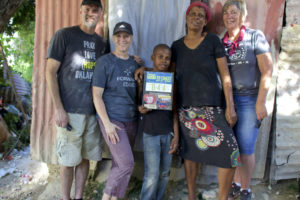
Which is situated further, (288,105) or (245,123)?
(288,105)

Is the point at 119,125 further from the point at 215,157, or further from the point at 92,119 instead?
the point at 215,157

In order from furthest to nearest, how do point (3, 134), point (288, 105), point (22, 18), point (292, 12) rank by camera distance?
point (22, 18), point (3, 134), point (288, 105), point (292, 12)

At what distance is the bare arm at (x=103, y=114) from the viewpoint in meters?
2.07

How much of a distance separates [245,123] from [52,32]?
2.52 meters

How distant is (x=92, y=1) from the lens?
7.27 ft

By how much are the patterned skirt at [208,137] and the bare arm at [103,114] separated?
2.23 ft

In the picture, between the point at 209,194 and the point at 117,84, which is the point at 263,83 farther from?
the point at 209,194

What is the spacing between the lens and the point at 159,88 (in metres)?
2.06

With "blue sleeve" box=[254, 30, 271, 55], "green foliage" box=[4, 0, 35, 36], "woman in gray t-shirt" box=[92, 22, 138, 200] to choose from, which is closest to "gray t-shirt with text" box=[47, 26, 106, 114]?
"woman in gray t-shirt" box=[92, 22, 138, 200]

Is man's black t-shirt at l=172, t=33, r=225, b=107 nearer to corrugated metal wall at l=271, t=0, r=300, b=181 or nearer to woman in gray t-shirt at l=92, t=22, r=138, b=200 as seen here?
woman in gray t-shirt at l=92, t=22, r=138, b=200

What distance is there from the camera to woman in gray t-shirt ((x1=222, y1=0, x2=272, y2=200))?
213 cm

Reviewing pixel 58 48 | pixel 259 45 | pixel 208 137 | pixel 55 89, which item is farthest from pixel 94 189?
pixel 259 45

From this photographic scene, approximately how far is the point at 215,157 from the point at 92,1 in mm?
1914

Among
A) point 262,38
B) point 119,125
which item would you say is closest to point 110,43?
point 119,125
